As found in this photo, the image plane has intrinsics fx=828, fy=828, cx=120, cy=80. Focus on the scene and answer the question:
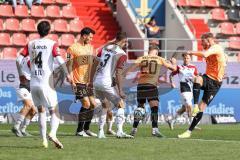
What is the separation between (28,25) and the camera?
29.5 m

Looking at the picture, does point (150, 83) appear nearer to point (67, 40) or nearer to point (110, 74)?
point (110, 74)

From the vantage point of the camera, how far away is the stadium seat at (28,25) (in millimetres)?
29391

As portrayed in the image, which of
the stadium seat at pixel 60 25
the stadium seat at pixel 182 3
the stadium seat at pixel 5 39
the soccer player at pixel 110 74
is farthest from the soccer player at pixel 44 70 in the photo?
the stadium seat at pixel 182 3

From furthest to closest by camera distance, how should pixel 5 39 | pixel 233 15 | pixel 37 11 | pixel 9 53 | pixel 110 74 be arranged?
pixel 233 15, pixel 37 11, pixel 5 39, pixel 9 53, pixel 110 74

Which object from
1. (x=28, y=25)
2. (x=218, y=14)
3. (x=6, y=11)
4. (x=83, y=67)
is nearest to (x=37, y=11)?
(x=28, y=25)

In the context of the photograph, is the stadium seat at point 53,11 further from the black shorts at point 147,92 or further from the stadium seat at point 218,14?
the black shorts at point 147,92

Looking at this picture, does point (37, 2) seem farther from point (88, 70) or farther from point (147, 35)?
point (88, 70)

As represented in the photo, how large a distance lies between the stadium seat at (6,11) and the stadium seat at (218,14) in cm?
834

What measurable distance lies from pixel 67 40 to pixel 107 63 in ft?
42.2

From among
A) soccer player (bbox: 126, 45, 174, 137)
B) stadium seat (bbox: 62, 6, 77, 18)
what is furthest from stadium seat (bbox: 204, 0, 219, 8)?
soccer player (bbox: 126, 45, 174, 137)

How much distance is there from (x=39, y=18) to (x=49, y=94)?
54.2 ft

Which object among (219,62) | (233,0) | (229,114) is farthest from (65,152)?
(233,0)

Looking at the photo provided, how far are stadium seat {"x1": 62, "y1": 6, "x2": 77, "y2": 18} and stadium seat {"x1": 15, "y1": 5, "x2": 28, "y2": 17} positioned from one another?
1.59 meters

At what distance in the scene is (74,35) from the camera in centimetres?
3055
